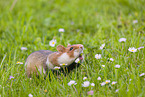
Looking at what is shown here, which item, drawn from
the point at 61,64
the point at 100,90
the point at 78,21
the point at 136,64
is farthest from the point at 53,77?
the point at 78,21

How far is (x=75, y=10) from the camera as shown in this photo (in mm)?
5785

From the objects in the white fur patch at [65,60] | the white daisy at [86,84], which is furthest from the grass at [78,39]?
the white fur patch at [65,60]

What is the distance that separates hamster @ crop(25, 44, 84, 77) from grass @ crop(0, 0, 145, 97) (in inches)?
5.4

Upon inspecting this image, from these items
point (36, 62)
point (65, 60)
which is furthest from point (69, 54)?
point (36, 62)

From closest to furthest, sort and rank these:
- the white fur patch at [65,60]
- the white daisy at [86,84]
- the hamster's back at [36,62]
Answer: the white daisy at [86,84], the white fur patch at [65,60], the hamster's back at [36,62]

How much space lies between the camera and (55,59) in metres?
3.02

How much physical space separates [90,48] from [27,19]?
7.68 ft

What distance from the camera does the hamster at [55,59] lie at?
3.00 metres

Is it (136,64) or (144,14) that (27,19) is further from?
(136,64)

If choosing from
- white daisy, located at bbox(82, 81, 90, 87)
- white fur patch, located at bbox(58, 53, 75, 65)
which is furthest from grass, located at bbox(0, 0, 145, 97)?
white fur patch, located at bbox(58, 53, 75, 65)

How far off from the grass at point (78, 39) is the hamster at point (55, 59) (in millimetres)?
136

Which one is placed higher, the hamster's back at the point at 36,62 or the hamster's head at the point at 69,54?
the hamster's head at the point at 69,54

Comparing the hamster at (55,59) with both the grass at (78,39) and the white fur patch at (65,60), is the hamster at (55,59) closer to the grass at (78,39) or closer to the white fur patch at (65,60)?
the white fur patch at (65,60)

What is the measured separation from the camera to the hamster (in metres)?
3.00
